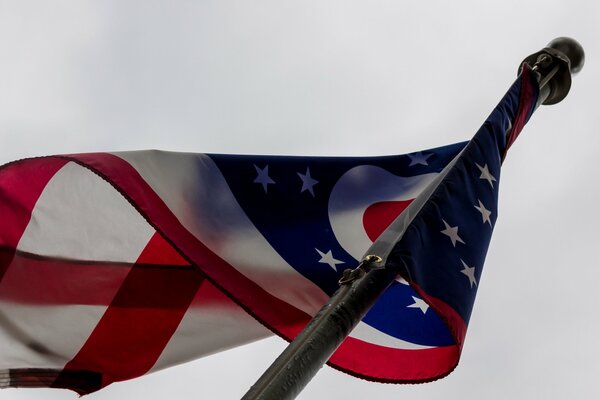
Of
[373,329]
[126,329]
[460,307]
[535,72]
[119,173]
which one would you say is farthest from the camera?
[535,72]

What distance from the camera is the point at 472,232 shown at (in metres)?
6.34

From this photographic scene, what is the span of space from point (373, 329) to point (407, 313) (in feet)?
0.98

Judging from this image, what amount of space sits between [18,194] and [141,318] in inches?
54.7

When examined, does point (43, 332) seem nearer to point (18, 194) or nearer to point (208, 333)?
point (18, 194)

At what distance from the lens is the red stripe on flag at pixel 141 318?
7.25 meters

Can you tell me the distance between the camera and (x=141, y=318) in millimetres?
7387

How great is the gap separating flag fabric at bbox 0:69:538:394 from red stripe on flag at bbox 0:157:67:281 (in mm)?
10

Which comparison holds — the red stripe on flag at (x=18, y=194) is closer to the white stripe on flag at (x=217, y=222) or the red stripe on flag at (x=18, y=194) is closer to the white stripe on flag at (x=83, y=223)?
the white stripe on flag at (x=83, y=223)

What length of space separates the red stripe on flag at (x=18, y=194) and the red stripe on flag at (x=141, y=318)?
931 millimetres

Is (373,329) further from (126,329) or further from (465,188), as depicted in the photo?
(126,329)

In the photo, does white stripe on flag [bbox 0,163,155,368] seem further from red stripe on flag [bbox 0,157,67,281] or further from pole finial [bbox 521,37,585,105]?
pole finial [bbox 521,37,585,105]

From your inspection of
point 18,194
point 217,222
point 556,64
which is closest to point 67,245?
point 18,194

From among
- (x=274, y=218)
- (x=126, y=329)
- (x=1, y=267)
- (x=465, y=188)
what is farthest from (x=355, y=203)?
(x=1, y=267)

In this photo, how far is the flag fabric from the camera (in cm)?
636
